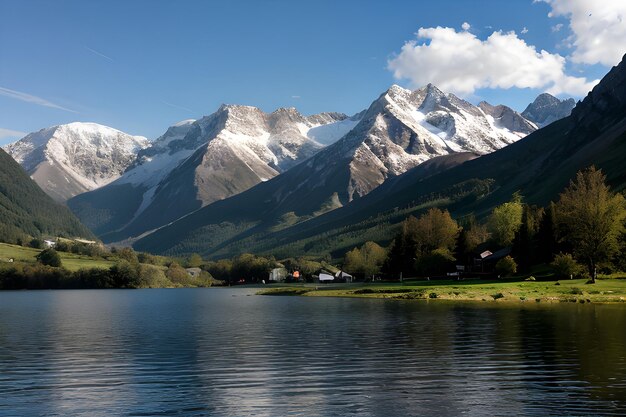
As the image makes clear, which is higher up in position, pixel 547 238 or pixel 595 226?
pixel 595 226

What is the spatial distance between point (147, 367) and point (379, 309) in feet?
195

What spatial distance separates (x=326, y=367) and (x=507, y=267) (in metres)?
114

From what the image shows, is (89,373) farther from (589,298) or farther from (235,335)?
(589,298)

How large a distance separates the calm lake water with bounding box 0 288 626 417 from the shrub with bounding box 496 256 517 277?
227ft

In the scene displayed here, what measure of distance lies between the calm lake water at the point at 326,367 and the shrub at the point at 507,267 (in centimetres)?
6910

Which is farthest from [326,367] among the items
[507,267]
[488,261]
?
[488,261]

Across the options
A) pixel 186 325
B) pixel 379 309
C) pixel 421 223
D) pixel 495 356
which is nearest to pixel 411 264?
pixel 421 223

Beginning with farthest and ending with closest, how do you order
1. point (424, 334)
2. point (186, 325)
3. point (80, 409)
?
point (186, 325) < point (424, 334) < point (80, 409)

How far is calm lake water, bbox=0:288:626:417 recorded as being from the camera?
33.2 metres

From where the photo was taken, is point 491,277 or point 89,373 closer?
point 89,373

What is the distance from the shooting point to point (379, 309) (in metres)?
101

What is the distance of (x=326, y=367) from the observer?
4484cm

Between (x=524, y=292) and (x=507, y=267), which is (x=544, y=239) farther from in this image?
(x=524, y=292)

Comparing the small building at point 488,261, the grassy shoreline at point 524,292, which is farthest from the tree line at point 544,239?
the grassy shoreline at point 524,292
